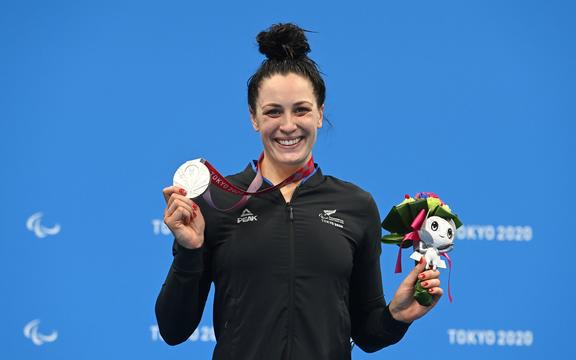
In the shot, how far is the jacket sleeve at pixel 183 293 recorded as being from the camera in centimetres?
141

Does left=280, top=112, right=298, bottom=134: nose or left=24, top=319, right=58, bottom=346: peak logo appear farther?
left=24, top=319, right=58, bottom=346: peak logo

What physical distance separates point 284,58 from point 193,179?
308 millimetres

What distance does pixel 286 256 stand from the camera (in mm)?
1451

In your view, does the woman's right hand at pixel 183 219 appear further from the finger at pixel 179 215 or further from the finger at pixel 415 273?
the finger at pixel 415 273

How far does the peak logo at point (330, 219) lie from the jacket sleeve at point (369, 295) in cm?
6

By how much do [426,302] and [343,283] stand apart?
15 centimetres

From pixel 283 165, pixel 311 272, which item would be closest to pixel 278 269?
pixel 311 272

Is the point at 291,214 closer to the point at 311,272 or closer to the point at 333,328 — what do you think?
the point at 311,272

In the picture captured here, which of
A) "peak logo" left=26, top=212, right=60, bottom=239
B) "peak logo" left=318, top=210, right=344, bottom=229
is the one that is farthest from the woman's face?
"peak logo" left=26, top=212, right=60, bottom=239

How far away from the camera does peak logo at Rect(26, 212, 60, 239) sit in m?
2.60

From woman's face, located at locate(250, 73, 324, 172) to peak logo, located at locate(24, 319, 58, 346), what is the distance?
4.60ft

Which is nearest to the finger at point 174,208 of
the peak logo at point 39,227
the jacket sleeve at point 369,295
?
the jacket sleeve at point 369,295

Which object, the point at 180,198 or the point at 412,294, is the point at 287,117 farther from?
the point at 412,294

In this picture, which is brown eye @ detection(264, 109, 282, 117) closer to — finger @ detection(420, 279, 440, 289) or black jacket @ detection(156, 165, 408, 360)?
black jacket @ detection(156, 165, 408, 360)
